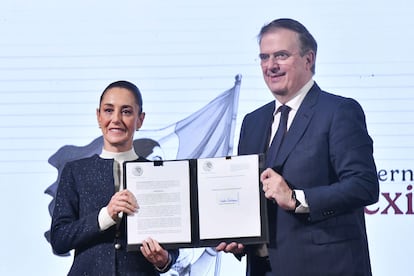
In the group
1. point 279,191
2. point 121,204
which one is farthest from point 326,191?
point 121,204

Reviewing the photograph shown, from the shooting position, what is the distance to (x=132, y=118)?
2518mm

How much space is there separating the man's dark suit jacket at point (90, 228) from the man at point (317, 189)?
0.28m

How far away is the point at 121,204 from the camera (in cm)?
239

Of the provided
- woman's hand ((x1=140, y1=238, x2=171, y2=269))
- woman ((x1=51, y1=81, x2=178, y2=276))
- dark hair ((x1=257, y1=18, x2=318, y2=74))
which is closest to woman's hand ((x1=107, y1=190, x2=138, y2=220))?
woman ((x1=51, y1=81, x2=178, y2=276))

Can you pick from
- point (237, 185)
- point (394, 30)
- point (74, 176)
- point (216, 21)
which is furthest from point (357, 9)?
point (74, 176)

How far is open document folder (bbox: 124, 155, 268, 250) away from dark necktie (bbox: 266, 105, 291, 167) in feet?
0.16

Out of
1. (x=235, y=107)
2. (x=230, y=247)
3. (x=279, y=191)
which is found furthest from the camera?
(x=235, y=107)

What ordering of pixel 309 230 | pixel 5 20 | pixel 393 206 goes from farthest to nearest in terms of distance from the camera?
pixel 5 20, pixel 393 206, pixel 309 230

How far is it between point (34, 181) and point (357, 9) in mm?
1291

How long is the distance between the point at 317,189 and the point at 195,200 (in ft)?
1.18

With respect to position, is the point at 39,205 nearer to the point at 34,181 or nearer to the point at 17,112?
the point at 34,181

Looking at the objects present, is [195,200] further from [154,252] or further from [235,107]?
[235,107]

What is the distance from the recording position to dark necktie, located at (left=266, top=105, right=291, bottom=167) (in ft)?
8.02
